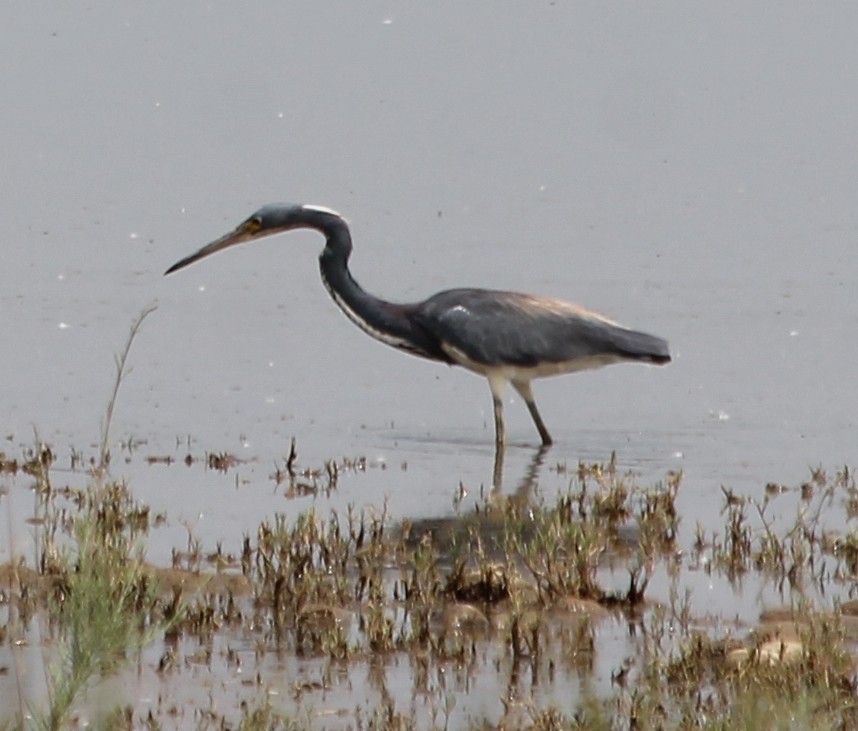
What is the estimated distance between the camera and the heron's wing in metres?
11.1

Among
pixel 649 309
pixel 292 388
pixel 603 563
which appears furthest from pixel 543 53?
pixel 603 563

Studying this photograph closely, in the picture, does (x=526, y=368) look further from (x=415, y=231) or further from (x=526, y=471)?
(x=415, y=231)

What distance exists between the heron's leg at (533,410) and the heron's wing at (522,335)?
0.25 m

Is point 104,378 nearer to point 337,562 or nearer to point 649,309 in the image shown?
point 649,309

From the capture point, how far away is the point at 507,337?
1109cm

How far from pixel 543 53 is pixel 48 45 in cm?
508

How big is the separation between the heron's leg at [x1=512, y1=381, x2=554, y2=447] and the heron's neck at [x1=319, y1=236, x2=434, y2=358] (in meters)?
0.48

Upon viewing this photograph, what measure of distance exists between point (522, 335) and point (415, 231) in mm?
5775

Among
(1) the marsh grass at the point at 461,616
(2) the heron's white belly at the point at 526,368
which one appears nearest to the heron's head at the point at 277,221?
(2) the heron's white belly at the point at 526,368

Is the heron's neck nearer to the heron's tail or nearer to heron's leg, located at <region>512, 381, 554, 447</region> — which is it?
heron's leg, located at <region>512, 381, 554, 447</region>

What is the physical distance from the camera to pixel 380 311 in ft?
37.6

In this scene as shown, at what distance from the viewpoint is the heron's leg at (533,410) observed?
11227mm

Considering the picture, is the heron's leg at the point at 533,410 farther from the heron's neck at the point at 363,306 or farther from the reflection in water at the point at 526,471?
the heron's neck at the point at 363,306

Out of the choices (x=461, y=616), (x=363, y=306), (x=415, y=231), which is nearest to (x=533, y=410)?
(x=363, y=306)
